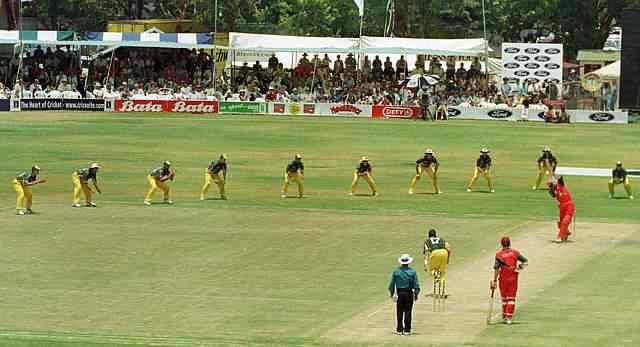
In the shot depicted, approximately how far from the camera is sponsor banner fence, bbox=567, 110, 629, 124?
81.5m

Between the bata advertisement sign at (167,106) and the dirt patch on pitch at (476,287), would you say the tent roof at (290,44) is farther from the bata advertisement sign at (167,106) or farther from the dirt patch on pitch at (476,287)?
the dirt patch on pitch at (476,287)

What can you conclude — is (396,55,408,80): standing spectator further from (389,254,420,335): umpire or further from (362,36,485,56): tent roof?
(389,254,420,335): umpire

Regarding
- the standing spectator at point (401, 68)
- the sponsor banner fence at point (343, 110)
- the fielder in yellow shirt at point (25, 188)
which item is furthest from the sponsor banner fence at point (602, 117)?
the fielder in yellow shirt at point (25, 188)

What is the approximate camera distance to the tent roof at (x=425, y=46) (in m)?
83.1

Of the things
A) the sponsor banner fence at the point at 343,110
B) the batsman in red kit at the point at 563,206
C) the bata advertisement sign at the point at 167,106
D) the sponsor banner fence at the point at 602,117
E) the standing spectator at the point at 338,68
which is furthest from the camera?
the standing spectator at the point at 338,68

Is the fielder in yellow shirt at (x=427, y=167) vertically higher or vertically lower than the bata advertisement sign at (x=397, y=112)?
lower

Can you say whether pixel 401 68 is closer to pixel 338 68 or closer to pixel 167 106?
pixel 338 68

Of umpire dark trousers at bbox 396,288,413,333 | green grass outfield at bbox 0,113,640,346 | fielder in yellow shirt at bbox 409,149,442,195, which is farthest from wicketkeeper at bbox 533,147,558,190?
umpire dark trousers at bbox 396,288,413,333

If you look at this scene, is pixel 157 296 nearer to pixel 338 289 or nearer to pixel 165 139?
pixel 338 289

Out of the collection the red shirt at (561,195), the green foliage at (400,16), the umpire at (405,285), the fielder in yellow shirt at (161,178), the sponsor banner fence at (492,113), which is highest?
the green foliage at (400,16)

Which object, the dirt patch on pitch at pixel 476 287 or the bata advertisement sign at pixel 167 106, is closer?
the dirt patch on pitch at pixel 476 287

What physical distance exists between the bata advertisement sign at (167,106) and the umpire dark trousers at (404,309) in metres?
62.4

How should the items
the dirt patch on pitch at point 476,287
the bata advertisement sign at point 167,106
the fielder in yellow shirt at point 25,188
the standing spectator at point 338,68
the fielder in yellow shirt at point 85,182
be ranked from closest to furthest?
the dirt patch on pitch at point 476,287 → the fielder in yellow shirt at point 25,188 → the fielder in yellow shirt at point 85,182 → the bata advertisement sign at point 167,106 → the standing spectator at point 338,68

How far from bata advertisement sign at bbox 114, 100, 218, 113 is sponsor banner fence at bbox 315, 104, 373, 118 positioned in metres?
6.69
